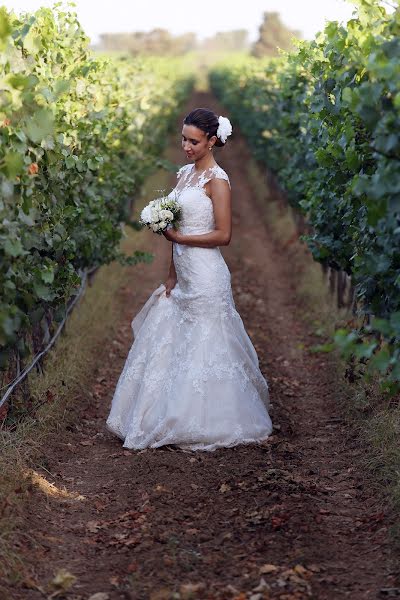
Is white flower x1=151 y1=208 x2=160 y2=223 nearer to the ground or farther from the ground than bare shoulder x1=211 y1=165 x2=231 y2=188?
nearer to the ground

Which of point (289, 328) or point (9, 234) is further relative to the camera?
point (289, 328)

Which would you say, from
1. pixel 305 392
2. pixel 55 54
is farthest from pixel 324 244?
pixel 55 54

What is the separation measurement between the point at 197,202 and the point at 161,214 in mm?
301

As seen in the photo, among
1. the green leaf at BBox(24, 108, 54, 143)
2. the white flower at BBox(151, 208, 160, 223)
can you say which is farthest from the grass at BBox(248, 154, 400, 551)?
the green leaf at BBox(24, 108, 54, 143)

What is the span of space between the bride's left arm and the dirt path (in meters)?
1.50

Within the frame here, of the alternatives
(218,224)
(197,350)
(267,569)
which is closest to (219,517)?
(267,569)

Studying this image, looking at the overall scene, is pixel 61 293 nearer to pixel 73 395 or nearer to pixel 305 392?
pixel 73 395

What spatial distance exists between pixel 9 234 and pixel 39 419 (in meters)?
2.34

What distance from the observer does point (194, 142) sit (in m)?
6.63

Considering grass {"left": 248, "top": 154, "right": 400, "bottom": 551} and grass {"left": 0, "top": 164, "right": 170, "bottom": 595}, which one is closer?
grass {"left": 0, "top": 164, "right": 170, "bottom": 595}

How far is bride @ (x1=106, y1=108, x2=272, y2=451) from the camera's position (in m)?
6.67

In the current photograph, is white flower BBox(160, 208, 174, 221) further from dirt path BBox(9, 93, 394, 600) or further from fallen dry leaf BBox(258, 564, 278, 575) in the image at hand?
fallen dry leaf BBox(258, 564, 278, 575)

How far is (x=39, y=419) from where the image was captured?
23.2ft

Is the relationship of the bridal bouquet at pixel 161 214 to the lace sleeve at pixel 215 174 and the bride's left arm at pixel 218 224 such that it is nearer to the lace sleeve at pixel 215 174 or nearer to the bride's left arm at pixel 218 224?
the bride's left arm at pixel 218 224
